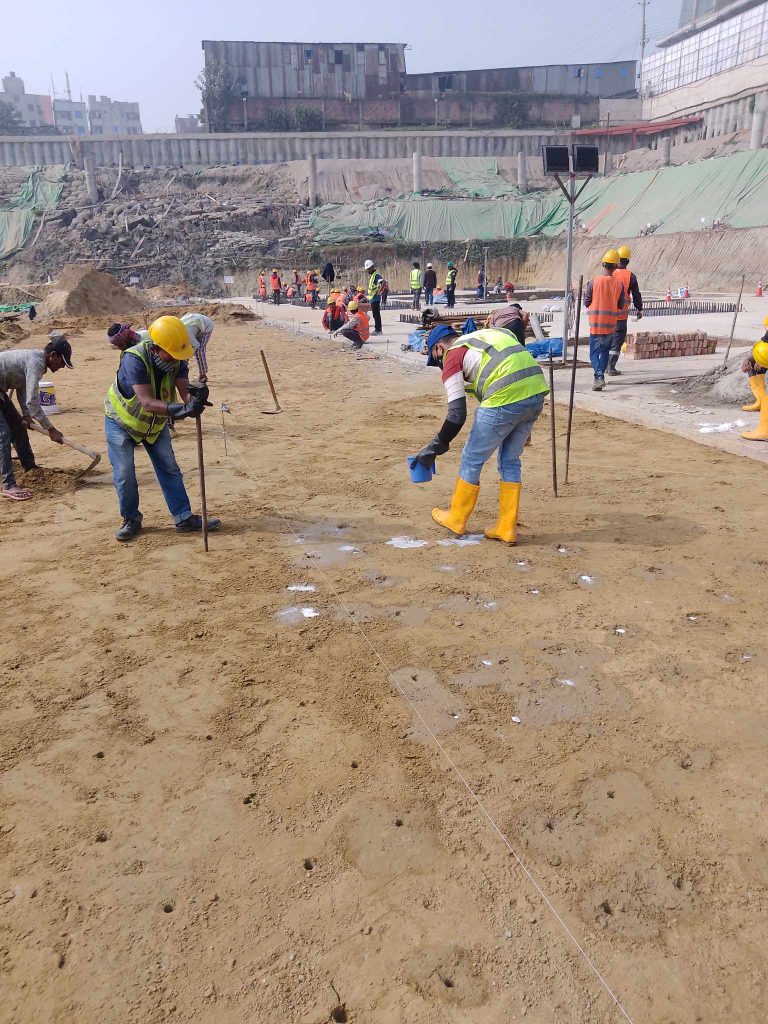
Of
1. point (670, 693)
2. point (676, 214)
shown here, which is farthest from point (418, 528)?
point (676, 214)

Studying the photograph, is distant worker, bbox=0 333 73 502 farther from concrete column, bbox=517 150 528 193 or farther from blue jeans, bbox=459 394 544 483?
concrete column, bbox=517 150 528 193

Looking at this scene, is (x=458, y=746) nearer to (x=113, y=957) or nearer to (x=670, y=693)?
(x=670, y=693)

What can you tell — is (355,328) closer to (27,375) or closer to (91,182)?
(27,375)

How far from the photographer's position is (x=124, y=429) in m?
4.87

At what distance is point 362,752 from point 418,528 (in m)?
2.48

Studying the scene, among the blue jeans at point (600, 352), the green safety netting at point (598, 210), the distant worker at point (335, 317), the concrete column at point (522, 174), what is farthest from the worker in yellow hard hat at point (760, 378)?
the concrete column at point (522, 174)

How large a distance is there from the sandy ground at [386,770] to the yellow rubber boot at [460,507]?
0.68 feet

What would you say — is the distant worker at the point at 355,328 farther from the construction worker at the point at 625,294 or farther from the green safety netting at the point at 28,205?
the green safety netting at the point at 28,205

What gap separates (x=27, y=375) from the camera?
5.74 meters

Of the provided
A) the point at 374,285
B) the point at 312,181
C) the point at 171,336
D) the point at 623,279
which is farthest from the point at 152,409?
the point at 312,181

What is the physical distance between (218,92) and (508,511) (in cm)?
6100

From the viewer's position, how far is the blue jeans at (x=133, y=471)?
4941 mm

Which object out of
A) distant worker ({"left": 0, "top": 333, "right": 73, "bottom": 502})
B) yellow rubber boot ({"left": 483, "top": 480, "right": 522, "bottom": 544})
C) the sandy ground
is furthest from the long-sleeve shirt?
yellow rubber boot ({"left": 483, "top": 480, "right": 522, "bottom": 544})

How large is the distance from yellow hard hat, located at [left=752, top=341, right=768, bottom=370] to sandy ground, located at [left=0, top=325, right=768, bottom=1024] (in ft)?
7.52
